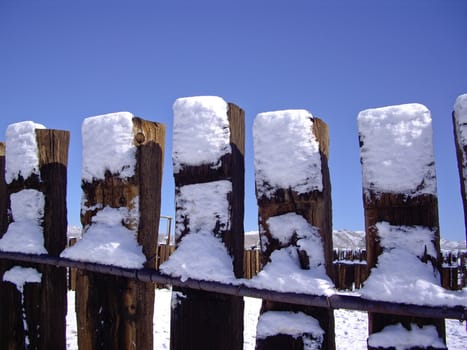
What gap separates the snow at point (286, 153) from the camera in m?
1.67

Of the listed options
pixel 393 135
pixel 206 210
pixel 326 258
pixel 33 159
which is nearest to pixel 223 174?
pixel 206 210

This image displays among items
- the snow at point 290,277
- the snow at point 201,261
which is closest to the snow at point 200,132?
the snow at point 201,261

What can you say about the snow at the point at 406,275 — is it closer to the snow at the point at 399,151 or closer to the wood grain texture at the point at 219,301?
the snow at the point at 399,151

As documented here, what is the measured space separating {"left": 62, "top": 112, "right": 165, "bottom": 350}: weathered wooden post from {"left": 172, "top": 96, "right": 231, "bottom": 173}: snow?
0.22 meters

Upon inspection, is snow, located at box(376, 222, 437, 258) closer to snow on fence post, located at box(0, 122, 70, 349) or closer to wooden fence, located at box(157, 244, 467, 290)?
snow on fence post, located at box(0, 122, 70, 349)

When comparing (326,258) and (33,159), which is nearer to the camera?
(326,258)

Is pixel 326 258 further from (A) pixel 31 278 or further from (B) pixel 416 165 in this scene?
(A) pixel 31 278

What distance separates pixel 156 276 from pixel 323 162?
89cm

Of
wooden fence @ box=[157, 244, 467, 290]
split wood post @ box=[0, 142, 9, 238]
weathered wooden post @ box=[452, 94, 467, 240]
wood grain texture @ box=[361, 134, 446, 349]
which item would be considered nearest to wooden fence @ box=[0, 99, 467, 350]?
wood grain texture @ box=[361, 134, 446, 349]

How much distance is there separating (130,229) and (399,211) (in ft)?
4.08

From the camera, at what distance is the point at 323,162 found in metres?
1.72

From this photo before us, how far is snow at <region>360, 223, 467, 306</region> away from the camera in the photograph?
1.38m

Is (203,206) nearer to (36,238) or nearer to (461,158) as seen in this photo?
(461,158)

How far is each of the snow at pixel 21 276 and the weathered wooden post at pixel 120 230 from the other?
39 centimetres
